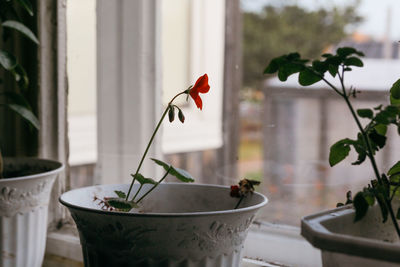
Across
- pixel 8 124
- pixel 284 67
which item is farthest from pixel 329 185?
pixel 284 67

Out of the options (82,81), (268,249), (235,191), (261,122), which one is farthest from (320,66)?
(261,122)

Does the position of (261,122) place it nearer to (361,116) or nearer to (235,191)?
(235,191)

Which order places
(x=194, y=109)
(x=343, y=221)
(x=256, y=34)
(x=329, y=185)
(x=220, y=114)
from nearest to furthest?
(x=343, y=221) < (x=329, y=185) < (x=220, y=114) < (x=194, y=109) < (x=256, y=34)

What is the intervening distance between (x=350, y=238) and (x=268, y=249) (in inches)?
21.8

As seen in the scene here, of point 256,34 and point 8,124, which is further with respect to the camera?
point 256,34

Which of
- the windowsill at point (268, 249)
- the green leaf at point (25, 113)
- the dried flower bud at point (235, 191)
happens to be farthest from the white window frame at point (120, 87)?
the dried flower bud at point (235, 191)

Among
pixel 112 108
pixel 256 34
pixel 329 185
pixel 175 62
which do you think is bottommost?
pixel 329 185

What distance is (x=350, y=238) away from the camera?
1.74 ft

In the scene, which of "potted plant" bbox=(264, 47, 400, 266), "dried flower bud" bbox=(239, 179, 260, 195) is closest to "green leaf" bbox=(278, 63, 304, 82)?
"potted plant" bbox=(264, 47, 400, 266)

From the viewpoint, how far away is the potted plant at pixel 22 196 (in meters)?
0.99

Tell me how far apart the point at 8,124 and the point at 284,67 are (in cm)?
83

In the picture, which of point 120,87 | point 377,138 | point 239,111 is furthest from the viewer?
point 239,111

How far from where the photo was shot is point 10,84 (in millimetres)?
1265

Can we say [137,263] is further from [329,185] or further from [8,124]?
[329,185]
